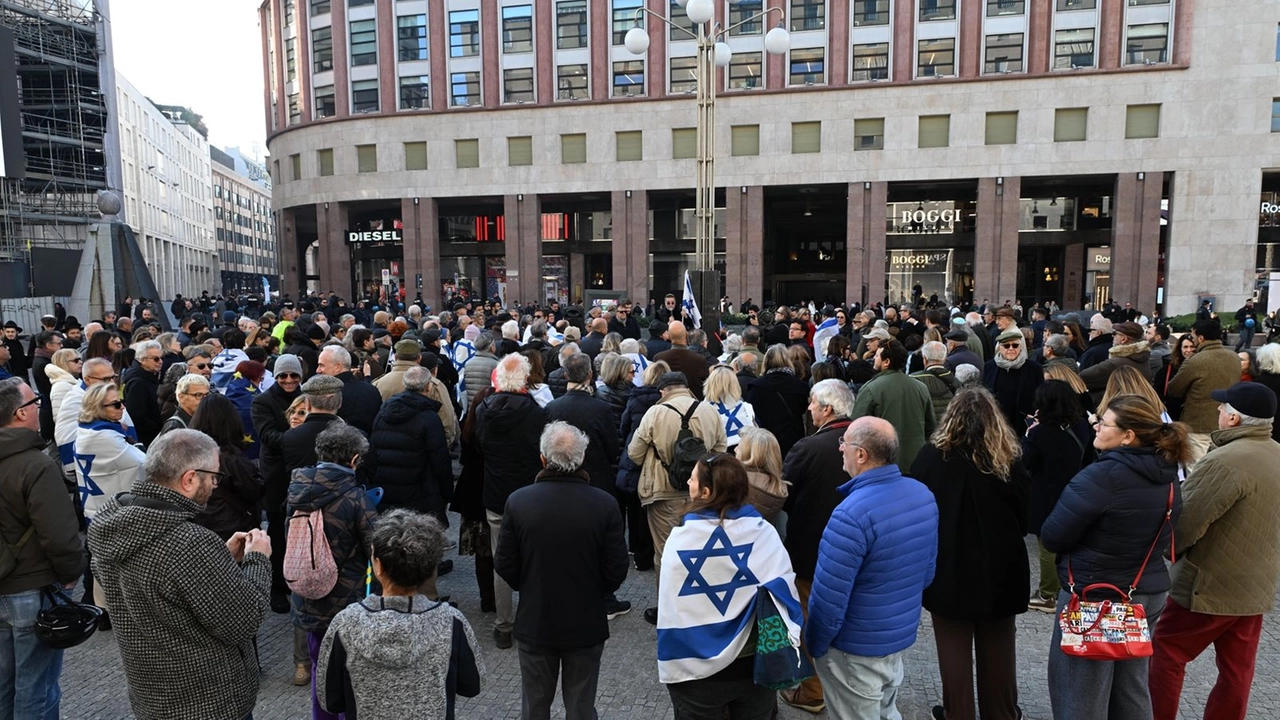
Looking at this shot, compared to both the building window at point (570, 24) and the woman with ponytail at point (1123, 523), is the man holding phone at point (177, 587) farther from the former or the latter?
the building window at point (570, 24)

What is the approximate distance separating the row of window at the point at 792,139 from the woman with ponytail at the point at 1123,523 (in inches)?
1312

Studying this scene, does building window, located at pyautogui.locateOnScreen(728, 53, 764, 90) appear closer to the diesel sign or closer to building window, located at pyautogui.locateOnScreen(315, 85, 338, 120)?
the diesel sign

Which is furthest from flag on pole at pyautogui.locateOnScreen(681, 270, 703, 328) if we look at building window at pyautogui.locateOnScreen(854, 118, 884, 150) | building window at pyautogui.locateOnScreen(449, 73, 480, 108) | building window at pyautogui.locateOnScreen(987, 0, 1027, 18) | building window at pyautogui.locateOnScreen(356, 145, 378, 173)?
building window at pyautogui.locateOnScreen(356, 145, 378, 173)

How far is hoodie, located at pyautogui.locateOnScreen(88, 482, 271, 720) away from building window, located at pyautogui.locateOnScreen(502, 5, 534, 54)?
125 ft

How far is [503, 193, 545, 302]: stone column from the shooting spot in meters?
37.8

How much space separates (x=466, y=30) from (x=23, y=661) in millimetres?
38727

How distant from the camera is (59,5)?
40031mm

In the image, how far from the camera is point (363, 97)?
3944 cm

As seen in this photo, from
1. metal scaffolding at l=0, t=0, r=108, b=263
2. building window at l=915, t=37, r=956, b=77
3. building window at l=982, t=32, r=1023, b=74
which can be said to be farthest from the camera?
metal scaffolding at l=0, t=0, r=108, b=263

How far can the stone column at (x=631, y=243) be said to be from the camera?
3681 centimetres

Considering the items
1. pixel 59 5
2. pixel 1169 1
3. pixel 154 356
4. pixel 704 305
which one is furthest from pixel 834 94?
pixel 59 5

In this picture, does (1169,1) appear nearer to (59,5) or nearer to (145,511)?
(145,511)

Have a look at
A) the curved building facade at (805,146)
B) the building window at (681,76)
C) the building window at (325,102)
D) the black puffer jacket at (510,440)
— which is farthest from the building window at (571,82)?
the black puffer jacket at (510,440)

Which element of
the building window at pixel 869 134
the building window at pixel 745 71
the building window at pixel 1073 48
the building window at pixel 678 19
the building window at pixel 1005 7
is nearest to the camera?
the building window at pixel 1073 48
